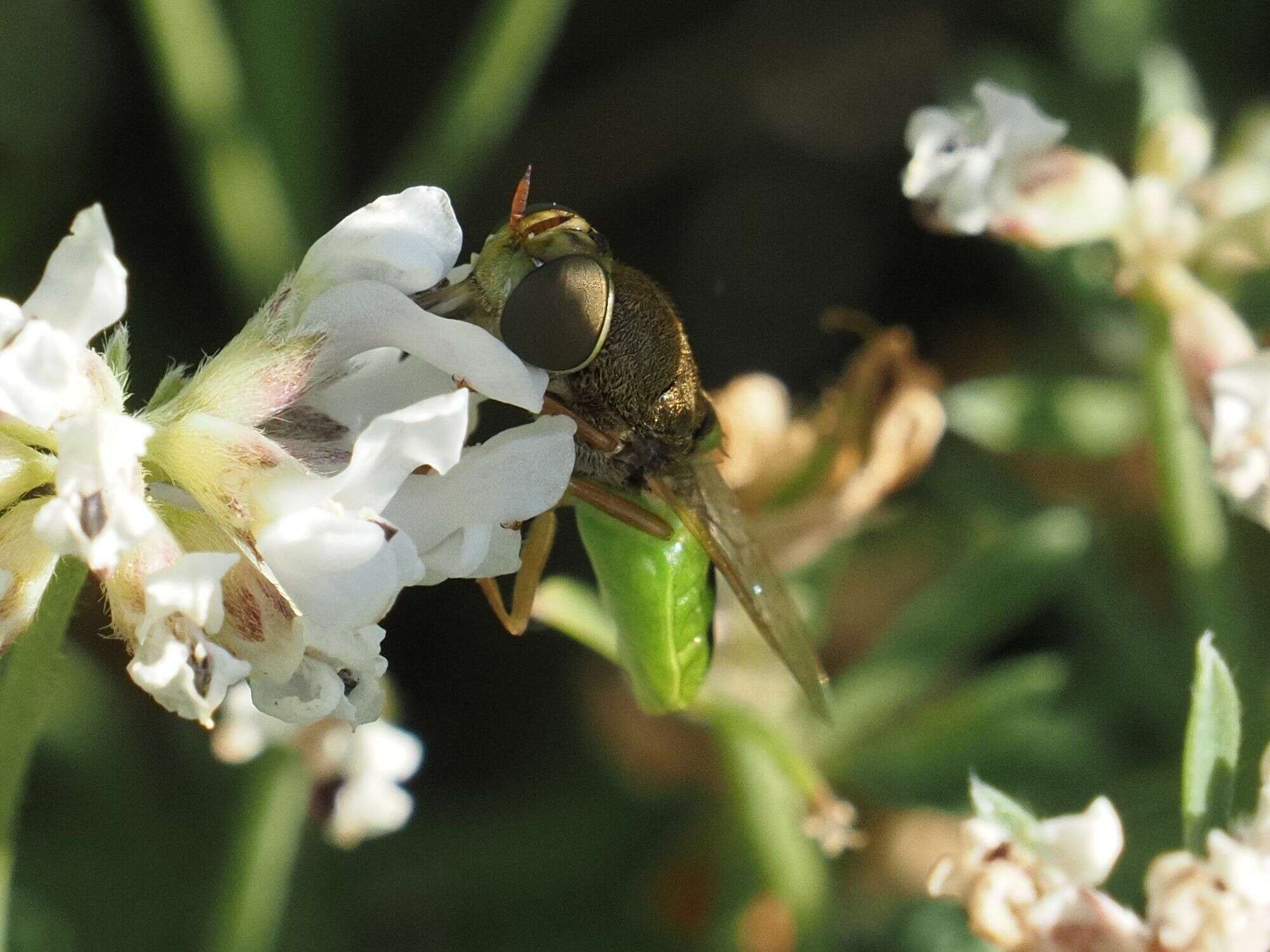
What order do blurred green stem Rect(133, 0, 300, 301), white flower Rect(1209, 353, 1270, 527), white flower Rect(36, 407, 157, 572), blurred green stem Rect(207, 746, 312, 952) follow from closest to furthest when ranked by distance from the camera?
1. white flower Rect(36, 407, 157, 572)
2. white flower Rect(1209, 353, 1270, 527)
3. blurred green stem Rect(207, 746, 312, 952)
4. blurred green stem Rect(133, 0, 300, 301)

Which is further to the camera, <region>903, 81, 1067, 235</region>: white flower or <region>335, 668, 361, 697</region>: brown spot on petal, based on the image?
<region>903, 81, 1067, 235</region>: white flower

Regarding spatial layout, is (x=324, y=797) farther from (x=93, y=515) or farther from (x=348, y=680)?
(x=93, y=515)

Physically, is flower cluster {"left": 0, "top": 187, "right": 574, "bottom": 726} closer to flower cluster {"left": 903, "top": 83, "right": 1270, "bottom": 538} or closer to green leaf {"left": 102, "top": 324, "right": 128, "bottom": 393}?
green leaf {"left": 102, "top": 324, "right": 128, "bottom": 393}

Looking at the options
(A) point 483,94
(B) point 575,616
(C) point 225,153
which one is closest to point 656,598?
(B) point 575,616

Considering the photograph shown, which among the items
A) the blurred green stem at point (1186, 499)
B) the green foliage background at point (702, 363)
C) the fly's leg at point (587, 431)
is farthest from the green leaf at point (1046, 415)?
the fly's leg at point (587, 431)

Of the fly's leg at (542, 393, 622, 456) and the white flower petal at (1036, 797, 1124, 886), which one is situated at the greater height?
the fly's leg at (542, 393, 622, 456)

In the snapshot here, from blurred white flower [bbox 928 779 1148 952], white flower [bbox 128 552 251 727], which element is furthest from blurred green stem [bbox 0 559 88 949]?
blurred white flower [bbox 928 779 1148 952]

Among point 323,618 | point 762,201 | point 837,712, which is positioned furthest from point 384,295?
point 762,201
